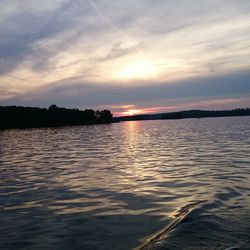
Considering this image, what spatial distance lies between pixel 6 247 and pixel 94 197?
6721 millimetres

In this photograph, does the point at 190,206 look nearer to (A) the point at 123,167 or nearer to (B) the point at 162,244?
(B) the point at 162,244

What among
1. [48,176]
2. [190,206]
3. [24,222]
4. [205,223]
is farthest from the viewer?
[48,176]

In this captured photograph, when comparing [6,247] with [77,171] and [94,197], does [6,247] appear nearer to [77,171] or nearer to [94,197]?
[94,197]

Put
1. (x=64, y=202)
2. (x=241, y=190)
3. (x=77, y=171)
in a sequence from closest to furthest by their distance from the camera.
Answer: (x=64, y=202), (x=241, y=190), (x=77, y=171)

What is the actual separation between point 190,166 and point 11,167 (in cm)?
1434

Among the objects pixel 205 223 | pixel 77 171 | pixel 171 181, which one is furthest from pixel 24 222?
pixel 77 171

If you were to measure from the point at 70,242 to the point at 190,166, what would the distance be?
673 inches

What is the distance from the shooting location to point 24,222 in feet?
43.6

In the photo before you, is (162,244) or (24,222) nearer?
(162,244)

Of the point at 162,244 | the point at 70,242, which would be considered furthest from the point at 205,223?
the point at 70,242

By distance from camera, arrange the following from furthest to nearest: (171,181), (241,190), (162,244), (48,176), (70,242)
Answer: (48,176) < (171,181) < (241,190) < (70,242) < (162,244)

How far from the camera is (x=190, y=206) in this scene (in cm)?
1497

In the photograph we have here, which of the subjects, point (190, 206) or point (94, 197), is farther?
point (94, 197)

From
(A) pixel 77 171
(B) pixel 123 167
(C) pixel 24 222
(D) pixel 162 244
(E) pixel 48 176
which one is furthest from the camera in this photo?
(B) pixel 123 167
